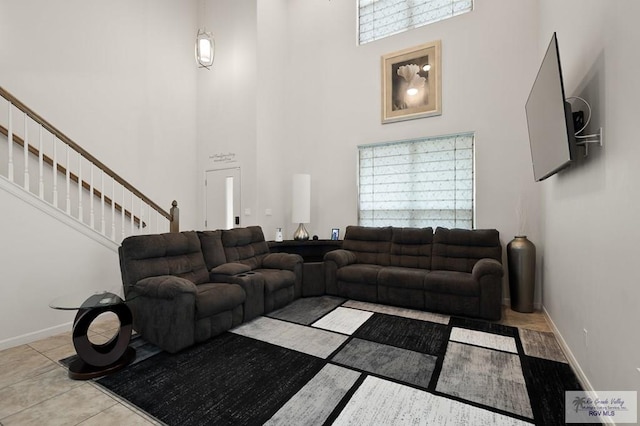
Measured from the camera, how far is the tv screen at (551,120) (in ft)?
6.20

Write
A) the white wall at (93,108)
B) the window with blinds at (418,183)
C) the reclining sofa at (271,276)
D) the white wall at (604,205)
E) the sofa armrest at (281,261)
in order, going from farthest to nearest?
the window with blinds at (418,183), the sofa armrest at (281,261), the white wall at (93,108), the reclining sofa at (271,276), the white wall at (604,205)

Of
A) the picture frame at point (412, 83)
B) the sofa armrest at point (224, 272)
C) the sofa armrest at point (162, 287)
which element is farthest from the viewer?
the picture frame at point (412, 83)

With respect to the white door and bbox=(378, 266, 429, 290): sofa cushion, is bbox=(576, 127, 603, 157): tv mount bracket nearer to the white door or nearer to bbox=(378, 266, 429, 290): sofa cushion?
bbox=(378, 266, 429, 290): sofa cushion

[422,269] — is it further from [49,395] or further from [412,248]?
[49,395]

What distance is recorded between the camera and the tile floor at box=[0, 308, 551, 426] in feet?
5.77

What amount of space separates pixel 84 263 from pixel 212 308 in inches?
67.3

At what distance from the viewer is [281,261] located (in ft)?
13.5

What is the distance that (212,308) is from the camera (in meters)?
2.79

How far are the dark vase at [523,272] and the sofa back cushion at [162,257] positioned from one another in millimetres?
3739

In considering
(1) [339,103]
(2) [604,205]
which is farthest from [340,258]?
Result: (2) [604,205]

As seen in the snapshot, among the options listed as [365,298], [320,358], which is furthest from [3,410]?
[365,298]

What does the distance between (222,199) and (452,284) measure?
13.6 ft

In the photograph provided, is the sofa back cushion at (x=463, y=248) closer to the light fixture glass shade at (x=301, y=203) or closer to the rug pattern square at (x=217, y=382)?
the light fixture glass shade at (x=301, y=203)

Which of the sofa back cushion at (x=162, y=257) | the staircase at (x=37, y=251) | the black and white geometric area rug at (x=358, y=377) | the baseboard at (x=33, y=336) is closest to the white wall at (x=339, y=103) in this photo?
the sofa back cushion at (x=162, y=257)
